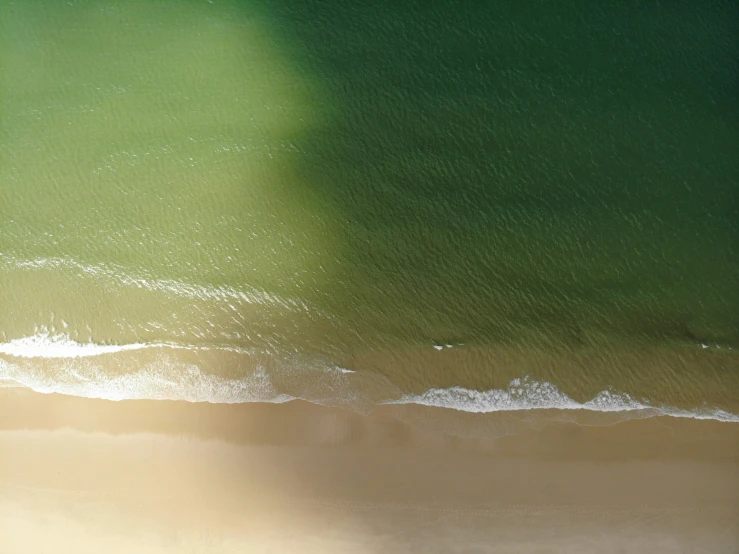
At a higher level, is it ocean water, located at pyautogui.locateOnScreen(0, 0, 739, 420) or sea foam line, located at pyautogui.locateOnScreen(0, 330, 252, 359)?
ocean water, located at pyautogui.locateOnScreen(0, 0, 739, 420)

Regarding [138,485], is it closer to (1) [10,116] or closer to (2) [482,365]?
(2) [482,365]

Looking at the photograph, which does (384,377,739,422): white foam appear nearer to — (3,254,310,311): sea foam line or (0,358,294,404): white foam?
(0,358,294,404): white foam

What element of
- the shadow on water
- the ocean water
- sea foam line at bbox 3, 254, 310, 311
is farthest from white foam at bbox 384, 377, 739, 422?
sea foam line at bbox 3, 254, 310, 311

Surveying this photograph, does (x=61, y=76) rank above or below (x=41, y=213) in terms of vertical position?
above

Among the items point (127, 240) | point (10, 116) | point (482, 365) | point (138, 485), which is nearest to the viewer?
point (138, 485)

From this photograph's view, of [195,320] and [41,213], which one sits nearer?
[195,320]

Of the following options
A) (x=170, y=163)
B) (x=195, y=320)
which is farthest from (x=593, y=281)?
(x=170, y=163)

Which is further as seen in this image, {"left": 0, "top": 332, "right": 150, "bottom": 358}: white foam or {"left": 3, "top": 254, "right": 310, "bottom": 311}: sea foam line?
{"left": 3, "top": 254, "right": 310, "bottom": 311}: sea foam line
